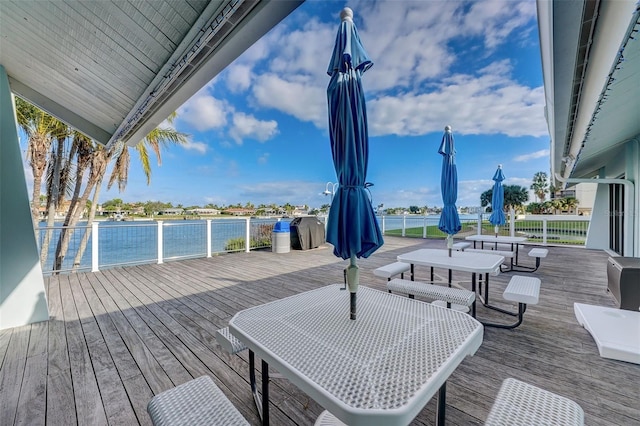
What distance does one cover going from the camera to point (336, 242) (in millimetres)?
1493

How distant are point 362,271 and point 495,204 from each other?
3934 mm

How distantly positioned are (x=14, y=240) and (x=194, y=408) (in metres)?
3.75

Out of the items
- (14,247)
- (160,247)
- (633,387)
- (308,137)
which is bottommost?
(633,387)

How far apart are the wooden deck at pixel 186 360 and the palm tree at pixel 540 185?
3990 centimetres

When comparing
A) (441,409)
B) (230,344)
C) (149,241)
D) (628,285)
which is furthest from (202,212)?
(628,285)

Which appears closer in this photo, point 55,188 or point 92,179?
point 55,188

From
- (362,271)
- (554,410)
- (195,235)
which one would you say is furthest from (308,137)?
(554,410)

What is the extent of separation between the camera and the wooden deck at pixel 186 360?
68.7 inches

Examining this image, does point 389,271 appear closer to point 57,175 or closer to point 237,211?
point 57,175

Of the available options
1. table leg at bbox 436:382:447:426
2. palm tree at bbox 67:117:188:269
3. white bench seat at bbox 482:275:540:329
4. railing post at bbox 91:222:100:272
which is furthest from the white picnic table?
palm tree at bbox 67:117:188:269

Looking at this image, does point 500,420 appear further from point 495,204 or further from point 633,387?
point 495,204

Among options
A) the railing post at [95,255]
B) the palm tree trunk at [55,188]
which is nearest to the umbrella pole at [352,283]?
the railing post at [95,255]

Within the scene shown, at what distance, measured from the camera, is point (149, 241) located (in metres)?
6.39

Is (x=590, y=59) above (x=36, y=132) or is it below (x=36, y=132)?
A: below
